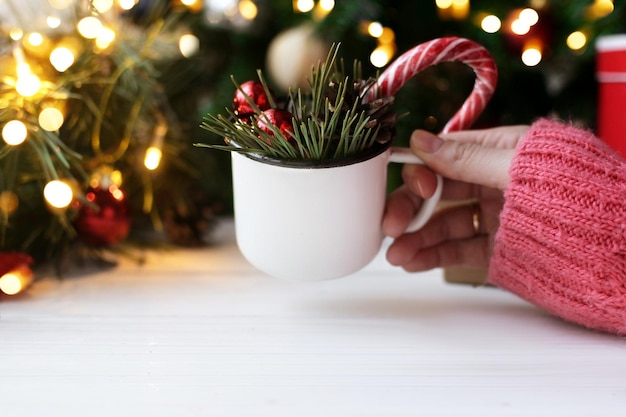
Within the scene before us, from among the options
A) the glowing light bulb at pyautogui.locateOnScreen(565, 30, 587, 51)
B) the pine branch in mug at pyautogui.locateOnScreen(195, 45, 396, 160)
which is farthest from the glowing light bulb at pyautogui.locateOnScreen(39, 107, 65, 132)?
the glowing light bulb at pyautogui.locateOnScreen(565, 30, 587, 51)

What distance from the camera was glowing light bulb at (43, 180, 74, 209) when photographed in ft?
2.26

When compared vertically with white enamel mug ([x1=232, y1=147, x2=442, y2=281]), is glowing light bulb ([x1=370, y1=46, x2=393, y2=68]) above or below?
above

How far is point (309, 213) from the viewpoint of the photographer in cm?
56

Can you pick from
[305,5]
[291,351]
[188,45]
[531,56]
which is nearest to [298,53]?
[305,5]

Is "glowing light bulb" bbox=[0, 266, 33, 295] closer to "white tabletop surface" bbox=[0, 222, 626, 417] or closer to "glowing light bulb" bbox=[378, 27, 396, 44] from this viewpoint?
"white tabletop surface" bbox=[0, 222, 626, 417]

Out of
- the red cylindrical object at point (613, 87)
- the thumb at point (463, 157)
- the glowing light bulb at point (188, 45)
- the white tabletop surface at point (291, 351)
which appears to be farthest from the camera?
the glowing light bulb at point (188, 45)

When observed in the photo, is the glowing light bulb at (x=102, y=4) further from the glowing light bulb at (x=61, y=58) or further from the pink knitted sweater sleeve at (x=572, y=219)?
the pink knitted sweater sleeve at (x=572, y=219)

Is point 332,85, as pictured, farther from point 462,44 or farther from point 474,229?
point 474,229

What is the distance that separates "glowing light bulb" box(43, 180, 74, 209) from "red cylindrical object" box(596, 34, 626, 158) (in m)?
0.61

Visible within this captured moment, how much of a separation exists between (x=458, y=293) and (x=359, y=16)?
0.35 metres

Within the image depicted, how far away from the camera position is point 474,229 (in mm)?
761

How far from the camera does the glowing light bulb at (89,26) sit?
74cm

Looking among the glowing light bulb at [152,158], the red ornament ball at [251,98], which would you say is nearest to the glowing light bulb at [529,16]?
the red ornament ball at [251,98]

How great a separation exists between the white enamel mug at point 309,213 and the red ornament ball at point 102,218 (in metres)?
0.23
